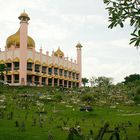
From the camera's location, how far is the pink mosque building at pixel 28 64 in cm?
7556

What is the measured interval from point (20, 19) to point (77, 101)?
1595 inches

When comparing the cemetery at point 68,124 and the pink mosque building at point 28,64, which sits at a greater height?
the pink mosque building at point 28,64

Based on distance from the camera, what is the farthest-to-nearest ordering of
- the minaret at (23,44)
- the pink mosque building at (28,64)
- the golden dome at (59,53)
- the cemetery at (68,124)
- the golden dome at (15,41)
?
1. the golden dome at (59,53)
2. the golden dome at (15,41)
3. the pink mosque building at (28,64)
4. the minaret at (23,44)
5. the cemetery at (68,124)

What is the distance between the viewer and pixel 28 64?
77.6 m

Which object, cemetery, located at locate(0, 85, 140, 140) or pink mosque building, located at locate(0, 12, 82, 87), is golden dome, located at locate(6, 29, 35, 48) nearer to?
pink mosque building, located at locate(0, 12, 82, 87)

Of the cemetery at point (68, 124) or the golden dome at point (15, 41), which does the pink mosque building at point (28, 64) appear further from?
the cemetery at point (68, 124)

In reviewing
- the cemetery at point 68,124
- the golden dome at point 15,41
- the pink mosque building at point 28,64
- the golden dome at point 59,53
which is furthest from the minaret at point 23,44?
the cemetery at point 68,124

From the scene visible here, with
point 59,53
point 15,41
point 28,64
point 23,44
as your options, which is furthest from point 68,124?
point 59,53

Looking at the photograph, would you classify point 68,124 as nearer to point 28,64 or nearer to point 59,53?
point 28,64

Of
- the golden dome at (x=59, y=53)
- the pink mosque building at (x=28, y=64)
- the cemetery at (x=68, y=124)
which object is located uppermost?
the golden dome at (x=59, y=53)

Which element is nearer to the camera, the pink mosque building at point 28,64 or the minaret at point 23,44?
the minaret at point 23,44

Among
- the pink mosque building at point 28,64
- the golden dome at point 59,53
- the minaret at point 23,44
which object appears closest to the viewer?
the minaret at point 23,44

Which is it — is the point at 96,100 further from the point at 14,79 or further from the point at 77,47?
the point at 77,47

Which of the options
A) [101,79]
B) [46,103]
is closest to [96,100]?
[46,103]
